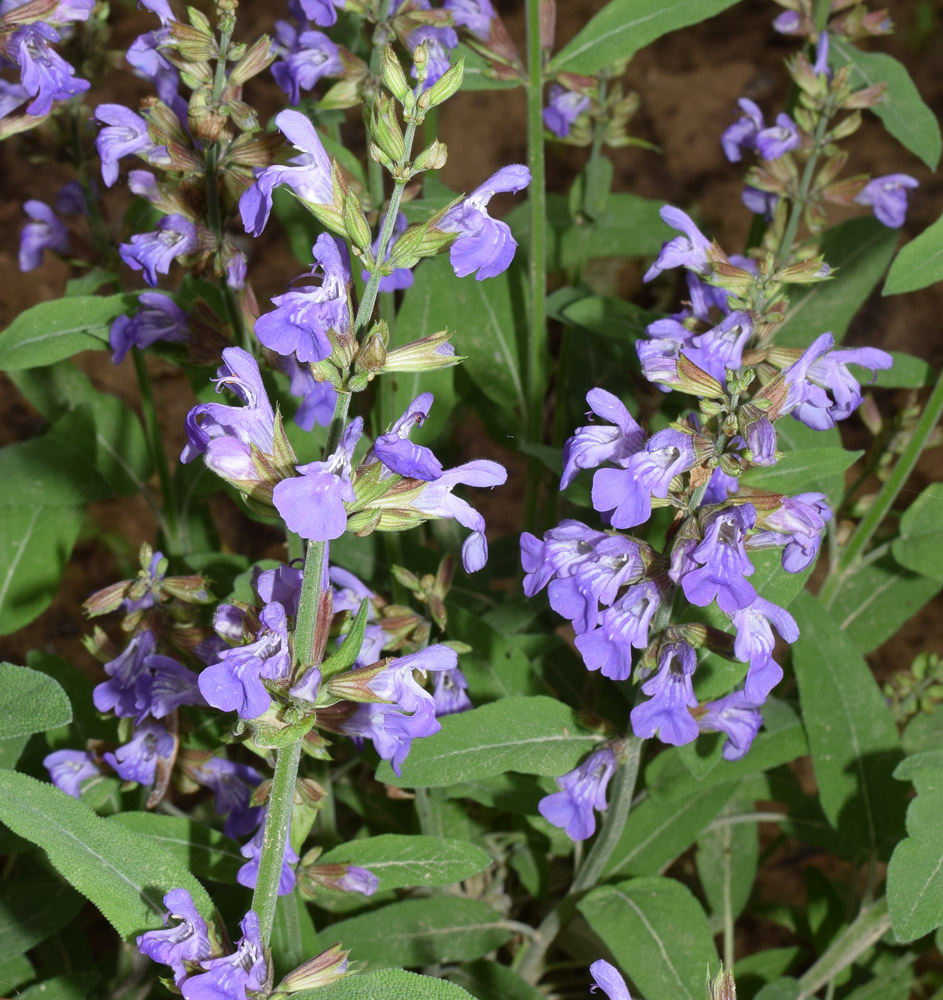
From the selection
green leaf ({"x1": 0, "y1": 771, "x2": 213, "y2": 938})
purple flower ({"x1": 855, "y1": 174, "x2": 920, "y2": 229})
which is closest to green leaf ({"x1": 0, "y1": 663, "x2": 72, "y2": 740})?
green leaf ({"x1": 0, "y1": 771, "x2": 213, "y2": 938})

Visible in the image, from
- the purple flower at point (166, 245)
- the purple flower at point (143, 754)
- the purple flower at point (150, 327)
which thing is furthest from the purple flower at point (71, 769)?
the purple flower at point (166, 245)

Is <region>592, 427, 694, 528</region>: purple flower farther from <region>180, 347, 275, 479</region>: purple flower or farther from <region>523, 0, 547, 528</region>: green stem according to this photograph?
<region>523, 0, 547, 528</region>: green stem

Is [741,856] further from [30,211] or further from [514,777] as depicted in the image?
[30,211]

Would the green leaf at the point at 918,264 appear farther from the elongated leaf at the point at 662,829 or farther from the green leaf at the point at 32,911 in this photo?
the green leaf at the point at 32,911

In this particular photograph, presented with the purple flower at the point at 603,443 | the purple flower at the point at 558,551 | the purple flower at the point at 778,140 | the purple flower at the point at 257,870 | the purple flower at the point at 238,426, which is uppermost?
the purple flower at the point at 238,426

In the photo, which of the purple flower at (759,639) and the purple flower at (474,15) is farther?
the purple flower at (474,15)

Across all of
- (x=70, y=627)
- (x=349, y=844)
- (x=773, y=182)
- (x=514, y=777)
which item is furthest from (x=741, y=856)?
(x=70, y=627)

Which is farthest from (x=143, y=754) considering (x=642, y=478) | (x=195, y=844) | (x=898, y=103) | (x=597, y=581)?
(x=898, y=103)
